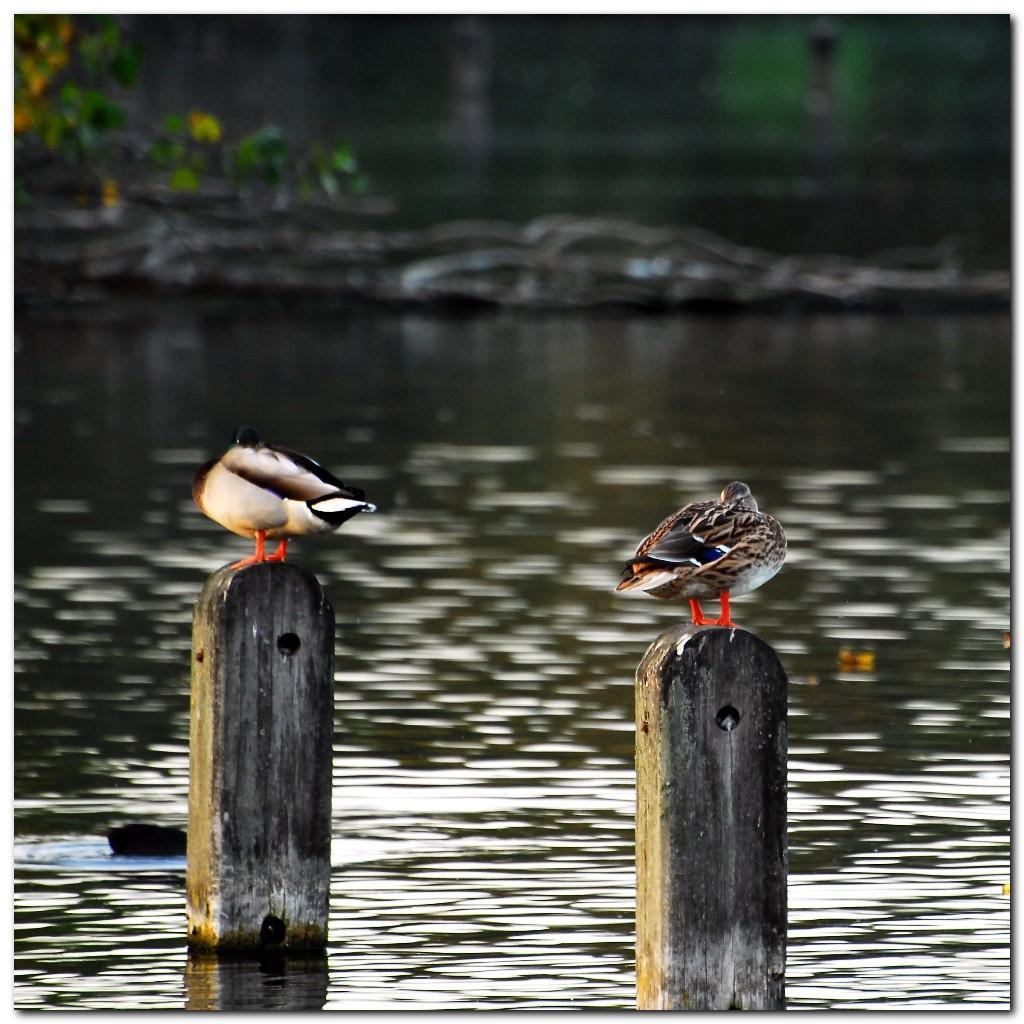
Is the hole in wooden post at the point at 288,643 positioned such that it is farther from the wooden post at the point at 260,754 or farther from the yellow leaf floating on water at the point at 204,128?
the yellow leaf floating on water at the point at 204,128

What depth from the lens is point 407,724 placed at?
14.1 metres

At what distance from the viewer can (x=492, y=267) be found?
137 feet

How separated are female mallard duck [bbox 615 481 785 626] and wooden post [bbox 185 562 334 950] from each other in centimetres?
137

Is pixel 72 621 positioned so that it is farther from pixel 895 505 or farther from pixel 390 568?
pixel 895 505

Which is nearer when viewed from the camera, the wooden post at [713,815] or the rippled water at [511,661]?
the wooden post at [713,815]

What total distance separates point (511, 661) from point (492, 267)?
2633cm

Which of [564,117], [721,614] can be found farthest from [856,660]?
[564,117]

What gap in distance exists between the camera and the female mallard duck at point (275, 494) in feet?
31.9

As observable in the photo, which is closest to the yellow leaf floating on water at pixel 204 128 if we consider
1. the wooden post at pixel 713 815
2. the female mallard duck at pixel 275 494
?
the female mallard duck at pixel 275 494

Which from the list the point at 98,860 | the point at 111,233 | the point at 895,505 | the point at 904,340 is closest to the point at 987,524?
the point at 895,505

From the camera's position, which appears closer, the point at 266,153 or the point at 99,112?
the point at 266,153

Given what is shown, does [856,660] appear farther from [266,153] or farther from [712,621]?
[712,621]

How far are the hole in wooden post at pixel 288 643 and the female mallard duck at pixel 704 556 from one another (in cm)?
136

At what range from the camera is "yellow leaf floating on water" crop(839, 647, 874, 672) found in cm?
1570
